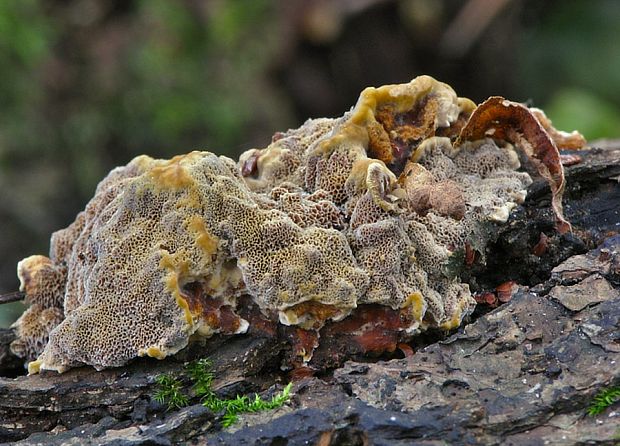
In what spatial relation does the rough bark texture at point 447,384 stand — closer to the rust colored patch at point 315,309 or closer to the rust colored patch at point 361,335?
the rust colored patch at point 361,335

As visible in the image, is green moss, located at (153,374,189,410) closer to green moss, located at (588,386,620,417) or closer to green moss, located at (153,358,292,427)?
green moss, located at (153,358,292,427)

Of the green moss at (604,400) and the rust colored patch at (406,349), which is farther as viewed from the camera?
the rust colored patch at (406,349)

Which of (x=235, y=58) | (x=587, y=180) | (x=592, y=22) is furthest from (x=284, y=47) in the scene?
(x=587, y=180)

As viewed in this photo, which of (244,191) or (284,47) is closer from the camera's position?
(244,191)

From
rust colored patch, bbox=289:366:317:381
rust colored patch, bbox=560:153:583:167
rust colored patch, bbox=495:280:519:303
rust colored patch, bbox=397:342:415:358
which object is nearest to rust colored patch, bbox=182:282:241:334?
rust colored patch, bbox=289:366:317:381

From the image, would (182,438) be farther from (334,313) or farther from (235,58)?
(235,58)

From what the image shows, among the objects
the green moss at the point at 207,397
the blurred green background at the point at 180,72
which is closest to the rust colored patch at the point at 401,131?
the green moss at the point at 207,397
